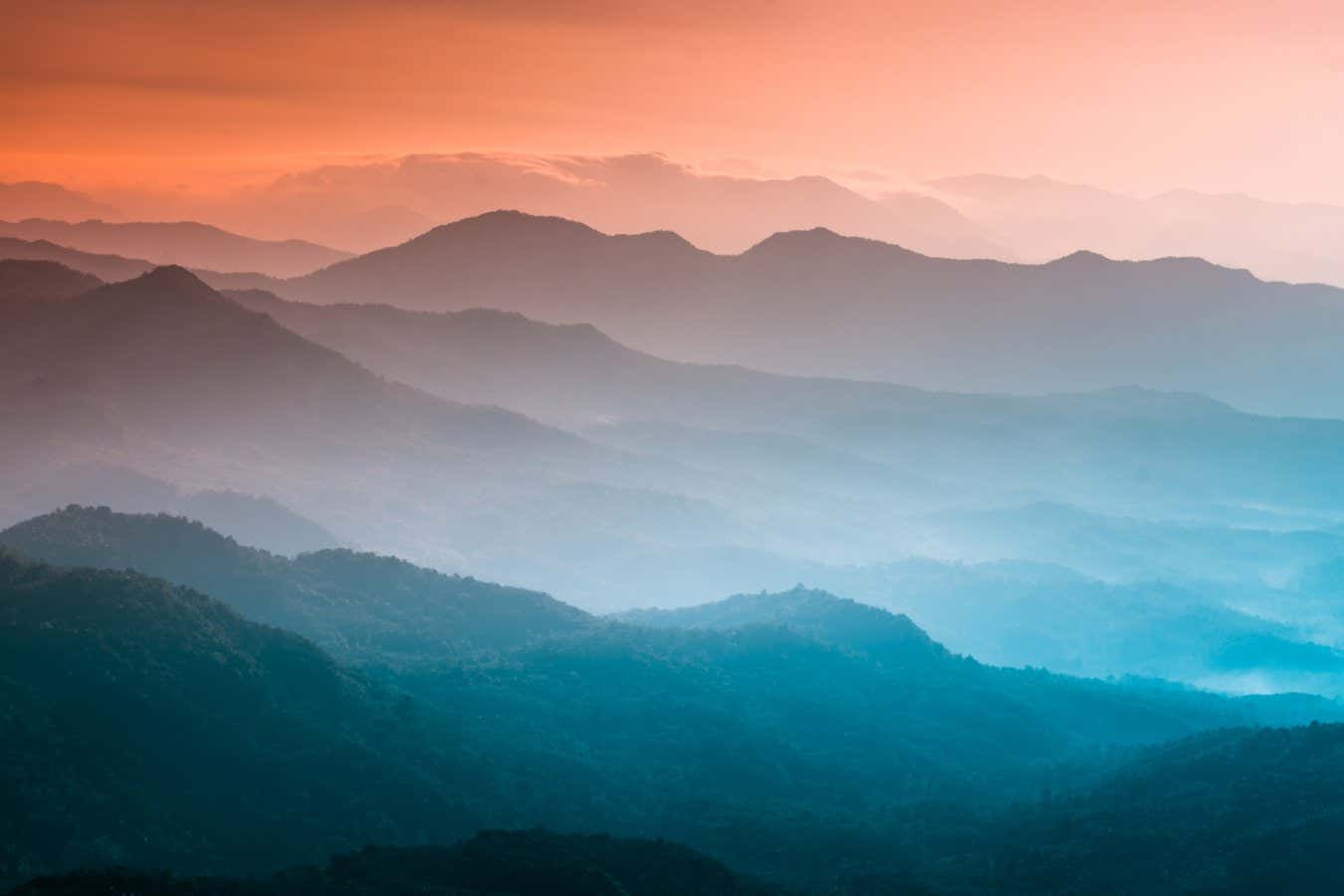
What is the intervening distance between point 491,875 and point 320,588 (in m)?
56.3

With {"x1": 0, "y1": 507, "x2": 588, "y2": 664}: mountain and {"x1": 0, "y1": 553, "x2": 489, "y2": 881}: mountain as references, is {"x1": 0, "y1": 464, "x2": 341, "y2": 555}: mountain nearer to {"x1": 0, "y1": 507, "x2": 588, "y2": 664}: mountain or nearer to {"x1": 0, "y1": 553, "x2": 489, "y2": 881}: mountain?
{"x1": 0, "y1": 507, "x2": 588, "y2": 664}: mountain

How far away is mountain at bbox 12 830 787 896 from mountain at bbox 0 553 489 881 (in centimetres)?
1074

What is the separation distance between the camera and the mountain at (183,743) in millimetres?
57688

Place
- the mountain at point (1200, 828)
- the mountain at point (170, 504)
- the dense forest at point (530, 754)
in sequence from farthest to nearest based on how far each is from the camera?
the mountain at point (170, 504) → the mountain at point (1200, 828) → the dense forest at point (530, 754)

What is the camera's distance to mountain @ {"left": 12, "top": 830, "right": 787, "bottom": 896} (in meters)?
43.4

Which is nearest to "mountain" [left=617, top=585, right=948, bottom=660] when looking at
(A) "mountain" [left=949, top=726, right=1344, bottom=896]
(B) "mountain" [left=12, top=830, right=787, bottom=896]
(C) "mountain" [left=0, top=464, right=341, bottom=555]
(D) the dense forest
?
(D) the dense forest

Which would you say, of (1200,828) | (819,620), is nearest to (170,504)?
(819,620)

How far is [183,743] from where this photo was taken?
65000 millimetres

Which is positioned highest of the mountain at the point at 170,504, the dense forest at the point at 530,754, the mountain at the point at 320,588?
the mountain at the point at 170,504

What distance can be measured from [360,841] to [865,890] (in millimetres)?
21562

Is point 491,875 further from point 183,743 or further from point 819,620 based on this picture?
point 819,620

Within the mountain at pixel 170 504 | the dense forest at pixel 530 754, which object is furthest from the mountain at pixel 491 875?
the mountain at pixel 170 504

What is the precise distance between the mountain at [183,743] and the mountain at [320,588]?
14202 millimetres

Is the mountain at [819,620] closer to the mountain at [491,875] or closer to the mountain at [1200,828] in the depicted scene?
the mountain at [1200,828]
